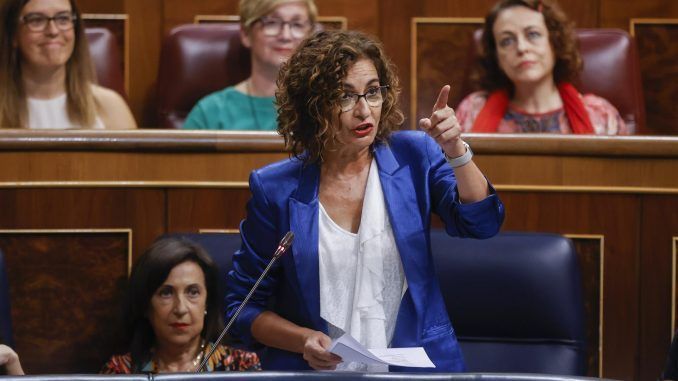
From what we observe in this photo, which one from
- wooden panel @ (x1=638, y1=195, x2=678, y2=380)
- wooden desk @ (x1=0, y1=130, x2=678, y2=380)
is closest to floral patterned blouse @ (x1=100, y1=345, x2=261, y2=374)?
wooden desk @ (x1=0, y1=130, x2=678, y2=380)

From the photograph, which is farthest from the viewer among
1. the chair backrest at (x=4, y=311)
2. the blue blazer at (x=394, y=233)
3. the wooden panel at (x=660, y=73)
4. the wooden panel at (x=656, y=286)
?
the wooden panel at (x=660, y=73)

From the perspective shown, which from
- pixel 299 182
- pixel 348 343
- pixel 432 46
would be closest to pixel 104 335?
pixel 299 182

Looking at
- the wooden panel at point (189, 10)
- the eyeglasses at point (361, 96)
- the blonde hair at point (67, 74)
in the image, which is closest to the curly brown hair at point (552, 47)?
the wooden panel at point (189, 10)

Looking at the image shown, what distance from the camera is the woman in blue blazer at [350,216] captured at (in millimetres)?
1094

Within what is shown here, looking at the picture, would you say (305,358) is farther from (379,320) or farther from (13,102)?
(13,102)

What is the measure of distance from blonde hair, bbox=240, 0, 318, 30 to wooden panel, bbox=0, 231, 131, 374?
1.76ft

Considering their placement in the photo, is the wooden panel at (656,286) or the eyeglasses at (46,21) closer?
the wooden panel at (656,286)

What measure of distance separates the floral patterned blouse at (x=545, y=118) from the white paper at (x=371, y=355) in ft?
2.94

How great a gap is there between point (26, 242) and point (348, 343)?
0.64m

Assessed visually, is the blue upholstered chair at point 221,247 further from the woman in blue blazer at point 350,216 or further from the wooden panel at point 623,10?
the wooden panel at point 623,10

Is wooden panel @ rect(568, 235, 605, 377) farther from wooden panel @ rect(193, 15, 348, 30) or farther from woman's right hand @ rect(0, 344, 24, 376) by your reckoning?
wooden panel @ rect(193, 15, 348, 30)

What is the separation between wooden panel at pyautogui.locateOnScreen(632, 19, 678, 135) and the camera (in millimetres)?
2145

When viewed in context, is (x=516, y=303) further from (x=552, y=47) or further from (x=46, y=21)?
(x=46, y=21)

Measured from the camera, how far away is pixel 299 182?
1.14 m
